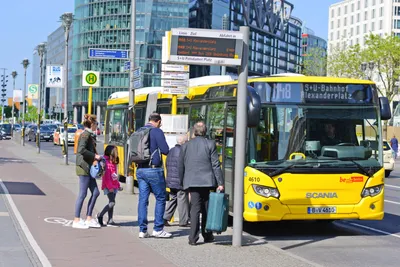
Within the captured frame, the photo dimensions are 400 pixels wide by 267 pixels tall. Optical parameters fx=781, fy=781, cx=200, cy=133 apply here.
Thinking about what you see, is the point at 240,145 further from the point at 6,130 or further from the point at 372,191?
the point at 6,130

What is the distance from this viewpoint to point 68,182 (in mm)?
22562

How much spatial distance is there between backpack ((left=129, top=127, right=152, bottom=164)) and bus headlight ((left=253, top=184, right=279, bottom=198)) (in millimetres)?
2008

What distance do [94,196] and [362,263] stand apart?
4338 millimetres

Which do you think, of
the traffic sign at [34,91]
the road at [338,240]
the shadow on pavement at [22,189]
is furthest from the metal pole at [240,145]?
the traffic sign at [34,91]

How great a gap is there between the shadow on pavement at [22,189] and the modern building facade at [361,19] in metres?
115

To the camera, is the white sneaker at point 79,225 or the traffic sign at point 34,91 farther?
the traffic sign at point 34,91

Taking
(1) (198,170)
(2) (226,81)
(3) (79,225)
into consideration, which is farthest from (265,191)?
(2) (226,81)

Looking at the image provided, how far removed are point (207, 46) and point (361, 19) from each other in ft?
459

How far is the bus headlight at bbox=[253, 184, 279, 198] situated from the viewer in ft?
39.4

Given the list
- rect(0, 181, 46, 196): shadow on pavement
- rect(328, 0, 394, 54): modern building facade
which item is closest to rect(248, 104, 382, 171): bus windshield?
rect(0, 181, 46, 196): shadow on pavement

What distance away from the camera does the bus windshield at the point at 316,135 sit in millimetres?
12156

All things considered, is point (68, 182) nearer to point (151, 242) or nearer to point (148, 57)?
point (151, 242)

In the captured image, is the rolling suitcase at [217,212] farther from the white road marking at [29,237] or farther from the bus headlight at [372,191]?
the bus headlight at [372,191]

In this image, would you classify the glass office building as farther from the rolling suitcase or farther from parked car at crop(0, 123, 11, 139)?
the rolling suitcase
